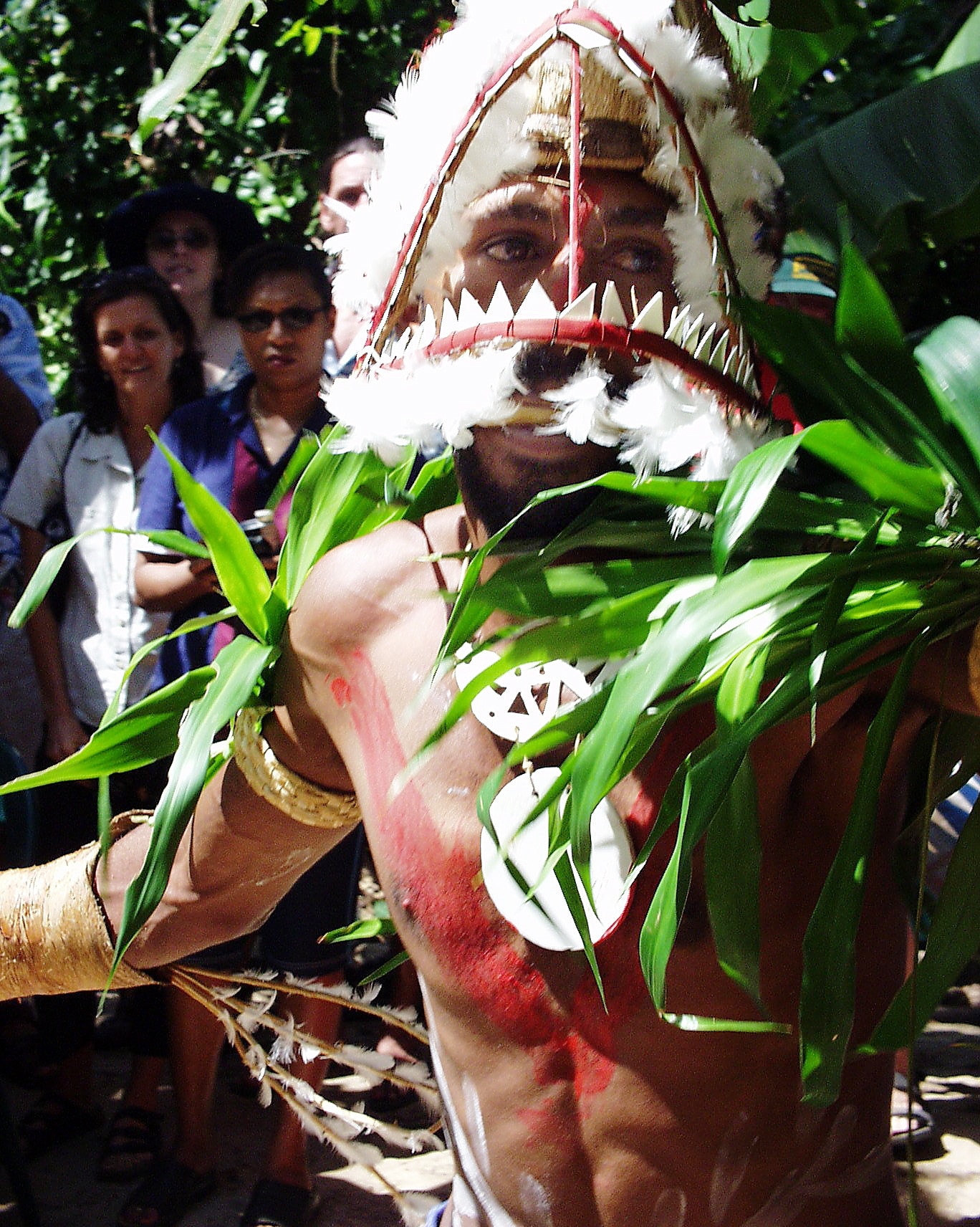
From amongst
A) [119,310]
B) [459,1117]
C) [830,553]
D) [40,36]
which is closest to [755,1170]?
[459,1117]

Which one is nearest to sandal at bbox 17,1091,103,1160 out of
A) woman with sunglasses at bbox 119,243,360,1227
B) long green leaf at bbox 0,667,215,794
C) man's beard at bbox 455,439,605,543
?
woman with sunglasses at bbox 119,243,360,1227

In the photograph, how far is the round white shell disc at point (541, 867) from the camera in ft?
4.43

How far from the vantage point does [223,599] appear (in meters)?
3.08

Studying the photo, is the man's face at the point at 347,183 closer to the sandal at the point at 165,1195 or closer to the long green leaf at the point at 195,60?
the long green leaf at the point at 195,60

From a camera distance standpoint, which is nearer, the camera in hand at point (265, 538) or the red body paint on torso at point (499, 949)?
the red body paint on torso at point (499, 949)

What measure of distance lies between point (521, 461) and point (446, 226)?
0.33m

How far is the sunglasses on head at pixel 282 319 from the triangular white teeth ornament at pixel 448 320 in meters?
1.57

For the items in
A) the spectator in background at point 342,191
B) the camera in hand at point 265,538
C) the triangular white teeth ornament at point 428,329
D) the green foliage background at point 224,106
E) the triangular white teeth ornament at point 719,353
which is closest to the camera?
the triangular white teeth ornament at point 719,353

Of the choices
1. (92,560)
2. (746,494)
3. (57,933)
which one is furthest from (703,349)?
(92,560)

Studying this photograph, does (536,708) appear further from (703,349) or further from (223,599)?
(223,599)

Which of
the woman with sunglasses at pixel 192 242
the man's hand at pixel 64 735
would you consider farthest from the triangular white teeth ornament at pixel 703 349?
the woman with sunglasses at pixel 192 242

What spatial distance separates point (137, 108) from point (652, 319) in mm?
4029

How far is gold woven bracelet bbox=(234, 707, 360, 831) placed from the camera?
1.65 metres

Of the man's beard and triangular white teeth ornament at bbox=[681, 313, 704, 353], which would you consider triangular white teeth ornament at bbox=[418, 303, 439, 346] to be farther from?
triangular white teeth ornament at bbox=[681, 313, 704, 353]
